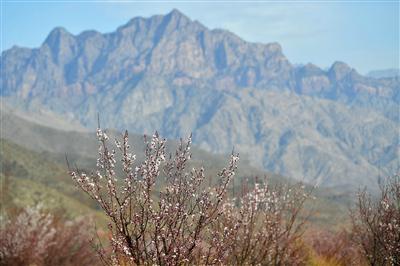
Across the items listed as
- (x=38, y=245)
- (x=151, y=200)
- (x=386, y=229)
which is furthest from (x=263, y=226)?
(x=38, y=245)

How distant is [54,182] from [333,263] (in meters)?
178

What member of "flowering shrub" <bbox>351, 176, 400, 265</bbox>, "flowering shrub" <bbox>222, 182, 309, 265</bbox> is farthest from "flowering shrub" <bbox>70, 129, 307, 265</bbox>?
"flowering shrub" <bbox>351, 176, 400, 265</bbox>

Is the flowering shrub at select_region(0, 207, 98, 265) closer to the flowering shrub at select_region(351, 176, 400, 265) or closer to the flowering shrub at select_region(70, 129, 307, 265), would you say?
the flowering shrub at select_region(351, 176, 400, 265)

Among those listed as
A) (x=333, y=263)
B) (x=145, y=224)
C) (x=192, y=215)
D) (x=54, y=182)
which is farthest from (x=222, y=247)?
(x=54, y=182)

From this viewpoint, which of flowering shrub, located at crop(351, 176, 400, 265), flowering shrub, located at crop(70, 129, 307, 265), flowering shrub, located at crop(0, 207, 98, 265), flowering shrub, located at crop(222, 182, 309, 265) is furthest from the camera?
flowering shrub, located at crop(0, 207, 98, 265)

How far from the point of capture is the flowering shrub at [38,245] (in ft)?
70.9

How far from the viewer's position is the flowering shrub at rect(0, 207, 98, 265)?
2161 cm

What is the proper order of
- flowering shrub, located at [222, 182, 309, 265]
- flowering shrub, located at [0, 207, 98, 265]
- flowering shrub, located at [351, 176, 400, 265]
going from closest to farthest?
flowering shrub, located at [222, 182, 309, 265]
flowering shrub, located at [351, 176, 400, 265]
flowering shrub, located at [0, 207, 98, 265]

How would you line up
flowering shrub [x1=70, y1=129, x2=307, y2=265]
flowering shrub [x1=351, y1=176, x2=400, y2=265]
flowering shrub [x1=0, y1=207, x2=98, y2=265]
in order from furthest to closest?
flowering shrub [x1=0, y1=207, x2=98, y2=265] → flowering shrub [x1=351, y1=176, x2=400, y2=265] → flowering shrub [x1=70, y1=129, x2=307, y2=265]

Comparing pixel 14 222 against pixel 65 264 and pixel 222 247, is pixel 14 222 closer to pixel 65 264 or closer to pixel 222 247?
pixel 65 264

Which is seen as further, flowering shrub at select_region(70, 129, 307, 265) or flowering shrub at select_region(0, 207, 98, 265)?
flowering shrub at select_region(0, 207, 98, 265)

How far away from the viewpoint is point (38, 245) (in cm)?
2214

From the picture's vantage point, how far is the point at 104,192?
8.44m

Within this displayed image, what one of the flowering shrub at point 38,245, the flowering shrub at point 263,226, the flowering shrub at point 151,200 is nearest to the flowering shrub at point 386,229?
the flowering shrub at point 263,226
